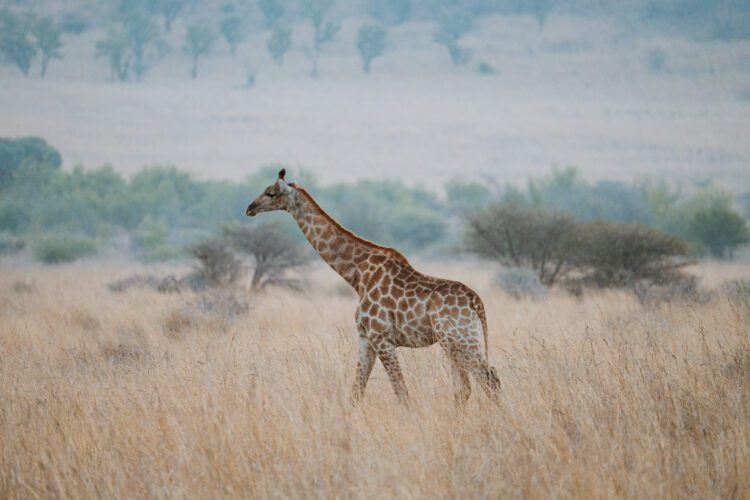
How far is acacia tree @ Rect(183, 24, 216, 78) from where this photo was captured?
167 meters

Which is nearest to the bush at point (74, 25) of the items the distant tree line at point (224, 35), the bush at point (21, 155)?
the distant tree line at point (224, 35)

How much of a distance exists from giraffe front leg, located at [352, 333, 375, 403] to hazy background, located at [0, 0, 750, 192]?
93.1m

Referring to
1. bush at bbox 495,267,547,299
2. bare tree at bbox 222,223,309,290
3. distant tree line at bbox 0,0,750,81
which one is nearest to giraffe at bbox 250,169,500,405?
bush at bbox 495,267,547,299

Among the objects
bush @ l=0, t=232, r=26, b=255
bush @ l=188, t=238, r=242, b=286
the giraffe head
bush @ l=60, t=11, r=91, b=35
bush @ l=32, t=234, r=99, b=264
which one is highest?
bush @ l=60, t=11, r=91, b=35

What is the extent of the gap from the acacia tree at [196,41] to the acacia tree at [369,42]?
26873mm

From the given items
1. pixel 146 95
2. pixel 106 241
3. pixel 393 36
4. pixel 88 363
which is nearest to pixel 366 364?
pixel 88 363

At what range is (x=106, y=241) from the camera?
4778 centimetres

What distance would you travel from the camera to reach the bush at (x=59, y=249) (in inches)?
1474

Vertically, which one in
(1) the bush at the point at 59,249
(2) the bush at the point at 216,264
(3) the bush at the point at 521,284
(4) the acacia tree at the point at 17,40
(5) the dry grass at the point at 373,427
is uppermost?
(4) the acacia tree at the point at 17,40

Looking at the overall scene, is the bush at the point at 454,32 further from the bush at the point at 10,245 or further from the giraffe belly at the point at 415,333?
the giraffe belly at the point at 415,333

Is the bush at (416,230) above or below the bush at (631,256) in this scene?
below

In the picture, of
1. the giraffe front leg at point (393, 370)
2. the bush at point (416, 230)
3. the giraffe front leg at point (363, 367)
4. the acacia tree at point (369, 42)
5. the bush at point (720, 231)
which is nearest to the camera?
the giraffe front leg at point (393, 370)

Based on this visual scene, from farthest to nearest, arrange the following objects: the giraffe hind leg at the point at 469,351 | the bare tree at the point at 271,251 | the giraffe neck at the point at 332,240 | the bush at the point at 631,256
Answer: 1. the bare tree at the point at 271,251
2. the bush at the point at 631,256
3. the giraffe neck at the point at 332,240
4. the giraffe hind leg at the point at 469,351

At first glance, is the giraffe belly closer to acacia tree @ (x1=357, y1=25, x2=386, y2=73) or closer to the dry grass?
the dry grass
